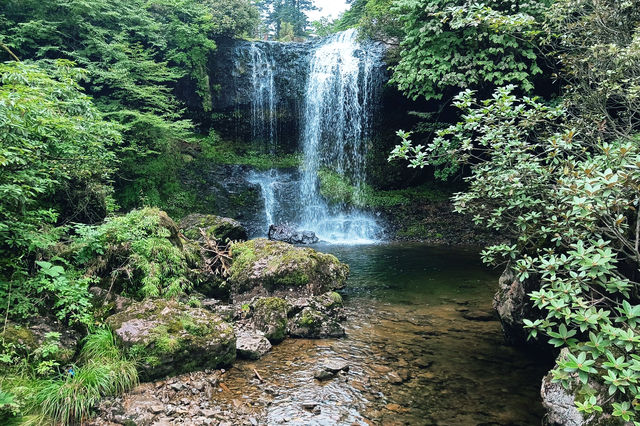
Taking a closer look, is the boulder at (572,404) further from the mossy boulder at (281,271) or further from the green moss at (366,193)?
the green moss at (366,193)

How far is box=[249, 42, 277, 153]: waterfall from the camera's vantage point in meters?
18.2

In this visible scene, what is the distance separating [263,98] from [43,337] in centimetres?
1675

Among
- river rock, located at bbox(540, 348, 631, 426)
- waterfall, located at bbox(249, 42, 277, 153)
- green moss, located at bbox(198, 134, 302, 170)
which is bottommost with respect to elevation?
river rock, located at bbox(540, 348, 631, 426)

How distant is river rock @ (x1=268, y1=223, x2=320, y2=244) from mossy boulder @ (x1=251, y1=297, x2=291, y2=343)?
8870 mm

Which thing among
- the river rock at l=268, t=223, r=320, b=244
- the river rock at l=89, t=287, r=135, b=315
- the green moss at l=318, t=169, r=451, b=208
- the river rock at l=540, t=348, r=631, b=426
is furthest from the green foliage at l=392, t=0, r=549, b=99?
the river rock at l=89, t=287, r=135, b=315

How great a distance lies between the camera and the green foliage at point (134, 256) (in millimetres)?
4836

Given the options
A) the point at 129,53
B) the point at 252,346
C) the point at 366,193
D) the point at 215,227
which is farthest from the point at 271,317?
the point at 129,53

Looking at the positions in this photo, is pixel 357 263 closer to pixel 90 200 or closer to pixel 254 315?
pixel 254 315

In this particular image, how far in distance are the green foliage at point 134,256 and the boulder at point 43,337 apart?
3.55 ft

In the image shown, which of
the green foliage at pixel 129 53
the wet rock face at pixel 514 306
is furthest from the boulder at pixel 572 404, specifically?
the green foliage at pixel 129 53

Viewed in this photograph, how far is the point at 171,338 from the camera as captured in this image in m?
4.00

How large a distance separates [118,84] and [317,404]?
40.5 ft

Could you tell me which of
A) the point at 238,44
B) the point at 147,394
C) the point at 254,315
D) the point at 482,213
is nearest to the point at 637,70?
the point at 482,213

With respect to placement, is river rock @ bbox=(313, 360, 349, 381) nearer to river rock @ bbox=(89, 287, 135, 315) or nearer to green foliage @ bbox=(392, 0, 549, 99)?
river rock @ bbox=(89, 287, 135, 315)
